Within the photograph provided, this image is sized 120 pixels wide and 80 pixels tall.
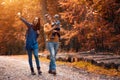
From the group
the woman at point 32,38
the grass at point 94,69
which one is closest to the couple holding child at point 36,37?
the woman at point 32,38

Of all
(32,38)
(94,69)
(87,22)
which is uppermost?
(87,22)

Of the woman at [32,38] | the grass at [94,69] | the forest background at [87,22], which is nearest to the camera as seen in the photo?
the woman at [32,38]

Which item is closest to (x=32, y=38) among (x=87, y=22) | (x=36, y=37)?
(x=36, y=37)

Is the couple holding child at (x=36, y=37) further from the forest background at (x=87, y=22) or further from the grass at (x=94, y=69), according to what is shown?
the forest background at (x=87, y=22)

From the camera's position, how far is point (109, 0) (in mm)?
17703

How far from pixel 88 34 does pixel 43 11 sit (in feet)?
18.1

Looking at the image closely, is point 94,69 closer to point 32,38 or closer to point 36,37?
point 36,37

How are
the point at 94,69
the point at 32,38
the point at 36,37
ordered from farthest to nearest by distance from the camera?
the point at 94,69, the point at 36,37, the point at 32,38

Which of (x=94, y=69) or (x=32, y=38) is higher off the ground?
(x=32, y=38)

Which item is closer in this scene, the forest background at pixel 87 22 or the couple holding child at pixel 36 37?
the couple holding child at pixel 36 37

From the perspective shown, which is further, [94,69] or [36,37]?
[94,69]

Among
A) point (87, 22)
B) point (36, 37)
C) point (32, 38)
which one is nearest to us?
point (32, 38)

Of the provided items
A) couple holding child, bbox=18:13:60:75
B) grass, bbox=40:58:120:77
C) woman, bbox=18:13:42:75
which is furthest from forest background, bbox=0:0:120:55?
woman, bbox=18:13:42:75

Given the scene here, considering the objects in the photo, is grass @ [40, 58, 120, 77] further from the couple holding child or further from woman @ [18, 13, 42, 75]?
woman @ [18, 13, 42, 75]
